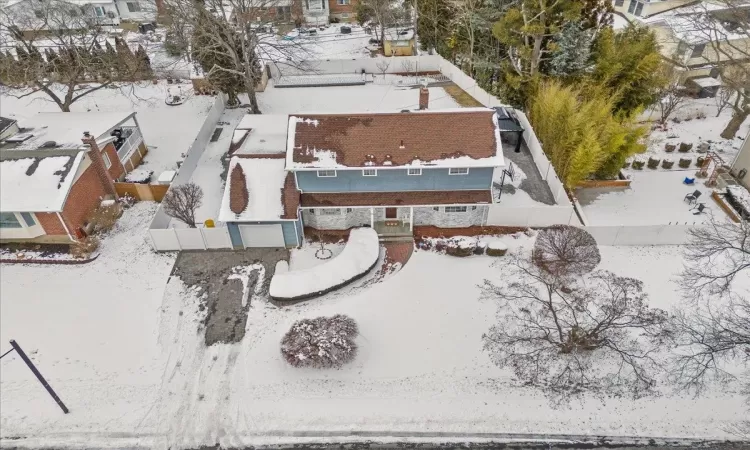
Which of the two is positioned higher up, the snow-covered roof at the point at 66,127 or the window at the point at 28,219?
the snow-covered roof at the point at 66,127

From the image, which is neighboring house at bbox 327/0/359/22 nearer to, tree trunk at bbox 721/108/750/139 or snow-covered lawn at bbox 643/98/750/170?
snow-covered lawn at bbox 643/98/750/170

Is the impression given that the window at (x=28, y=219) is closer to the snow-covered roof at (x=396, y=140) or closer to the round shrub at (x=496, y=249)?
the snow-covered roof at (x=396, y=140)

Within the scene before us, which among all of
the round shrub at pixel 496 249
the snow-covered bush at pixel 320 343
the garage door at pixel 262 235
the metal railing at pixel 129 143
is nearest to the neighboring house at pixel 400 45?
the metal railing at pixel 129 143

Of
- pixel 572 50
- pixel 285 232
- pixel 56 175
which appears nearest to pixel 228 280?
pixel 285 232

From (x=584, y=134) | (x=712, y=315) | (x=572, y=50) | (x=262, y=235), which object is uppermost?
(x=572, y=50)

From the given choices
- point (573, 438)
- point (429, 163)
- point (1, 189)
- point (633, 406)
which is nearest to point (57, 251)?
point (1, 189)

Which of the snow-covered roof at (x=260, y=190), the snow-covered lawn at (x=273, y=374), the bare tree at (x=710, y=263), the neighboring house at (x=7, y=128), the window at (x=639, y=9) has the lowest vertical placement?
the snow-covered lawn at (x=273, y=374)

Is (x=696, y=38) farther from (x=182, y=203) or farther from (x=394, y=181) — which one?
(x=182, y=203)

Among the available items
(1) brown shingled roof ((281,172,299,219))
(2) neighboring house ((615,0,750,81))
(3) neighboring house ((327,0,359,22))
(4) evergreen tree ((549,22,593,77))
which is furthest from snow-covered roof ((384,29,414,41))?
(1) brown shingled roof ((281,172,299,219))
